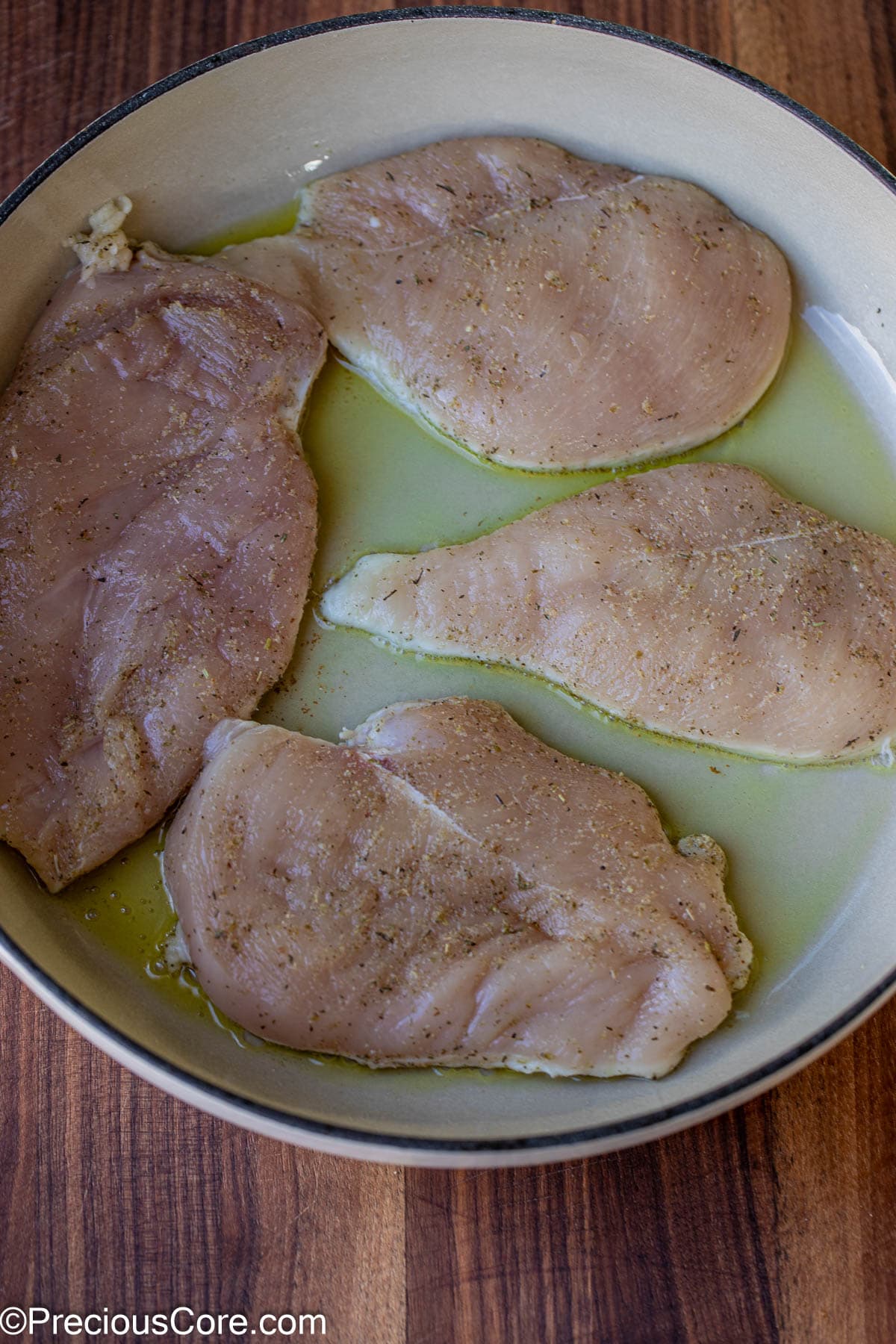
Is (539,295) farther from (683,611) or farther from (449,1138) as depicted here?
(449,1138)

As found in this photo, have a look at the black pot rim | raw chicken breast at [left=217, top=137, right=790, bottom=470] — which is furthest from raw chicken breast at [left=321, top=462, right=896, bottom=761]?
the black pot rim

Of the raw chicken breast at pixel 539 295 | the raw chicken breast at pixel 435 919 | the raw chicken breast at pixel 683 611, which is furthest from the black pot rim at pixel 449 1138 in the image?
the raw chicken breast at pixel 539 295

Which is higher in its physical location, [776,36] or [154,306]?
[776,36]

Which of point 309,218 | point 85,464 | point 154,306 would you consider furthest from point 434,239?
point 85,464

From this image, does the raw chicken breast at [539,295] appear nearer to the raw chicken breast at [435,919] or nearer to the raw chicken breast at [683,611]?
the raw chicken breast at [683,611]

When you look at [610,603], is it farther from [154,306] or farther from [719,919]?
[154,306]

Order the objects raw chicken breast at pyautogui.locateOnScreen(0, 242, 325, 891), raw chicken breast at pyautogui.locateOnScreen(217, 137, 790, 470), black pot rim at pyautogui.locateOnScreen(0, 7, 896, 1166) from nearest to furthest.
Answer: black pot rim at pyautogui.locateOnScreen(0, 7, 896, 1166), raw chicken breast at pyautogui.locateOnScreen(0, 242, 325, 891), raw chicken breast at pyautogui.locateOnScreen(217, 137, 790, 470)

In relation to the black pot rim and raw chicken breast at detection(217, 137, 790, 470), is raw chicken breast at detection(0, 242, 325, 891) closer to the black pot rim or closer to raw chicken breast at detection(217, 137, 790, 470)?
raw chicken breast at detection(217, 137, 790, 470)
